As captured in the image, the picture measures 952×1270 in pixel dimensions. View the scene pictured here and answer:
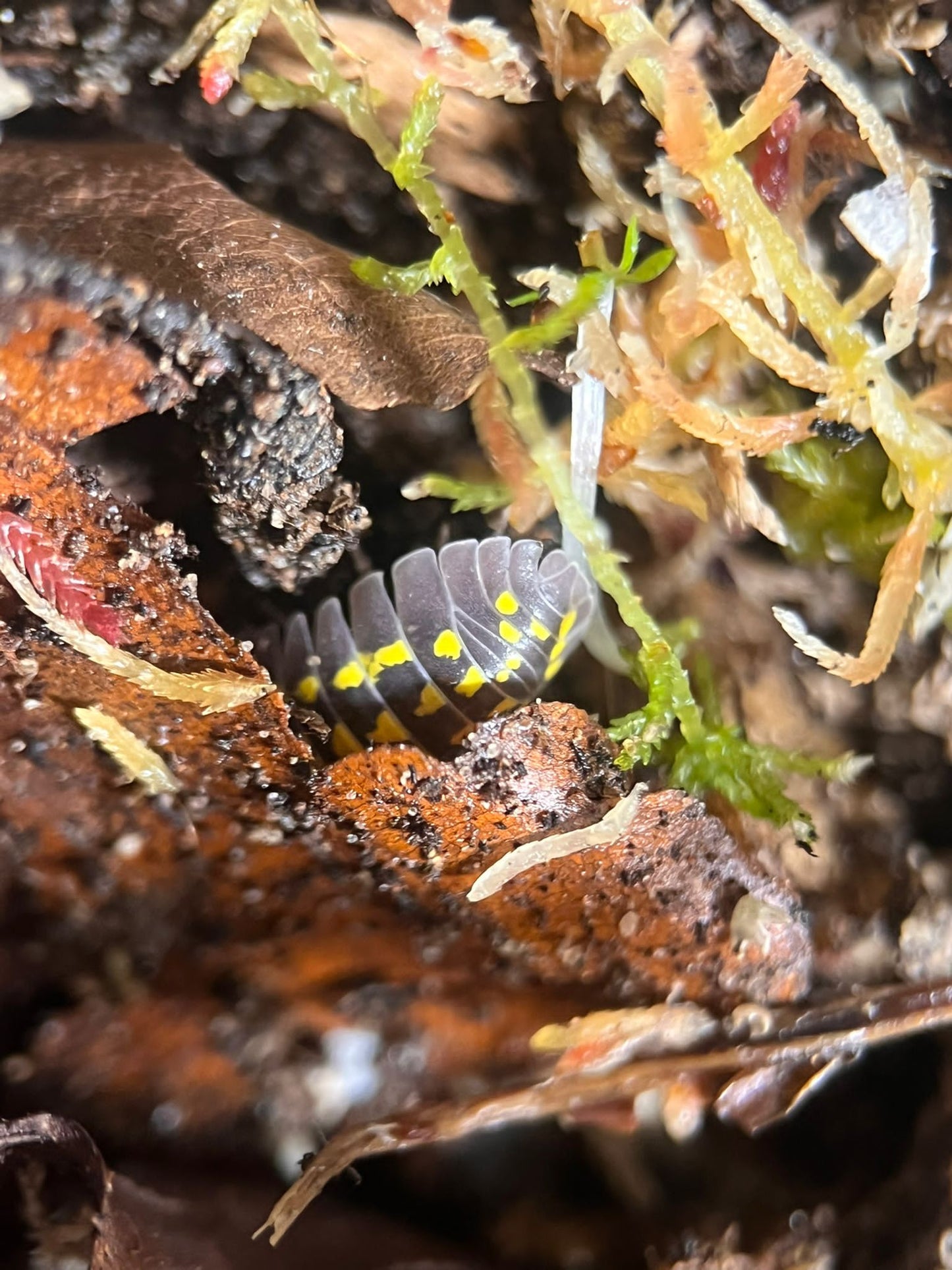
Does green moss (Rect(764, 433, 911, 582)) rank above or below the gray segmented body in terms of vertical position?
above

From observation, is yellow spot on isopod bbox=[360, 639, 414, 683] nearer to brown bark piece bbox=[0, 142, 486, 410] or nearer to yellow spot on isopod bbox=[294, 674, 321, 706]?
yellow spot on isopod bbox=[294, 674, 321, 706]

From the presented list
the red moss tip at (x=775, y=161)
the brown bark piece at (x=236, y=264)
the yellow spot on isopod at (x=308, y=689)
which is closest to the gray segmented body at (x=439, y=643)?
the yellow spot on isopod at (x=308, y=689)

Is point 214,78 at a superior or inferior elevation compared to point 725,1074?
superior

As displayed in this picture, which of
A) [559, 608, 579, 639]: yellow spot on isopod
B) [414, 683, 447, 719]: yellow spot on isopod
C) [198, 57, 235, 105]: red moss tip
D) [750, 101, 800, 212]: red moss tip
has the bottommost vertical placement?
[414, 683, 447, 719]: yellow spot on isopod

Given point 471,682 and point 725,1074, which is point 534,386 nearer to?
point 471,682

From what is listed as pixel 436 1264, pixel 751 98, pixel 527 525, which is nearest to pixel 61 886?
Result: pixel 436 1264

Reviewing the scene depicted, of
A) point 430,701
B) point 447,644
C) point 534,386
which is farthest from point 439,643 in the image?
point 534,386

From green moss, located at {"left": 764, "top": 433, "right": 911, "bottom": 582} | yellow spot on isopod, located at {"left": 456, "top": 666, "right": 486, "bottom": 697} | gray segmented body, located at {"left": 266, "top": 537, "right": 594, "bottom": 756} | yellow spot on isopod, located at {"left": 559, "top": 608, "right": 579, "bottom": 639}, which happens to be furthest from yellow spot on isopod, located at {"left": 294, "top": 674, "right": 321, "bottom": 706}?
green moss, located at {"left": 764, "top": 433, "right": 911, "bottom": 582}

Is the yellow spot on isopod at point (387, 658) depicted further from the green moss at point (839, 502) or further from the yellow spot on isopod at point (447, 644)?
the green moss at point (839, 502)
